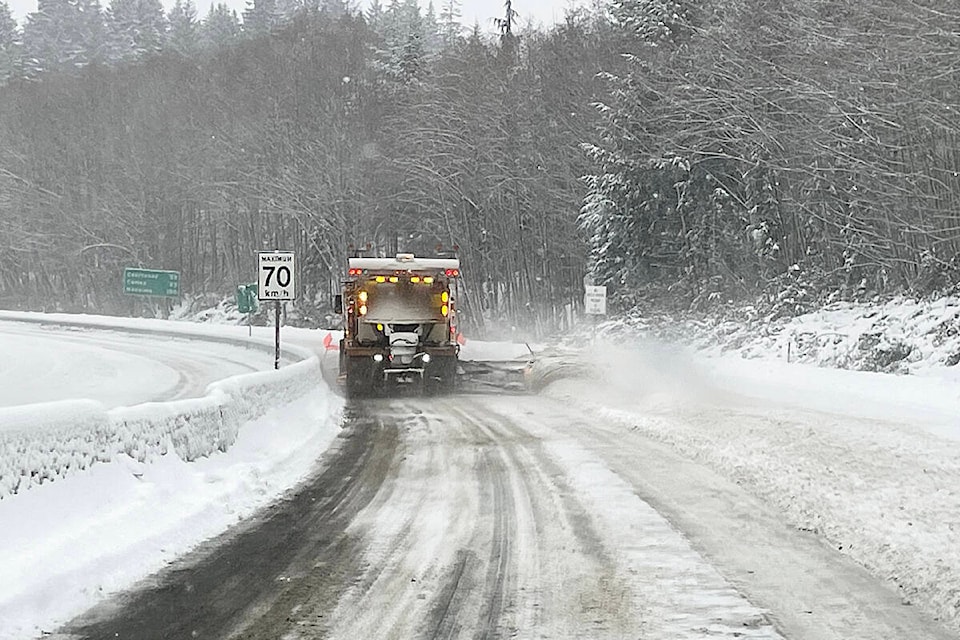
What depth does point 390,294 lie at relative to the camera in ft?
75.9

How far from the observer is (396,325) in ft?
75.5

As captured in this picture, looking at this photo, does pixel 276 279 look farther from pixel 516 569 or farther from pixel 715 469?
pixel 516 569

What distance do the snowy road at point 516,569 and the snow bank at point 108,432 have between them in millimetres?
1455

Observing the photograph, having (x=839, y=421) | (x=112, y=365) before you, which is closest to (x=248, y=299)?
(x=112, y=365)

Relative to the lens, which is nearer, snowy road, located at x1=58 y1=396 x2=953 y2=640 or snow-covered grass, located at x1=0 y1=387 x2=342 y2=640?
snowy road, located at x1=58 y1=396 x2=953 y2=640

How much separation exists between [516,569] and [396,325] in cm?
1595

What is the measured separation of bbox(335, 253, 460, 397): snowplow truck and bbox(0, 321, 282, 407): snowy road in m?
7.41

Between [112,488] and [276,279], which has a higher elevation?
[276,279]

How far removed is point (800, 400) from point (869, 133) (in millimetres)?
12243

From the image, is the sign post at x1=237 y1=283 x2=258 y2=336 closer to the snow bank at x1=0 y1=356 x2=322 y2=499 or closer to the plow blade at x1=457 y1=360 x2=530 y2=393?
the plow blade at x1=457 y1=360 x2=530 y2=393

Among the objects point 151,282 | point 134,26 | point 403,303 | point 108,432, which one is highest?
point 134,26

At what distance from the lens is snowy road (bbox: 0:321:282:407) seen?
102ft

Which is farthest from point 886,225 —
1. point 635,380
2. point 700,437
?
point 700,437

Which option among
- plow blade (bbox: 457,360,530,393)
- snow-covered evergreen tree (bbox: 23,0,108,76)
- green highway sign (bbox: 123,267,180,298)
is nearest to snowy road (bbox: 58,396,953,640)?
plow blade (bbox: 457,360,530,393)
